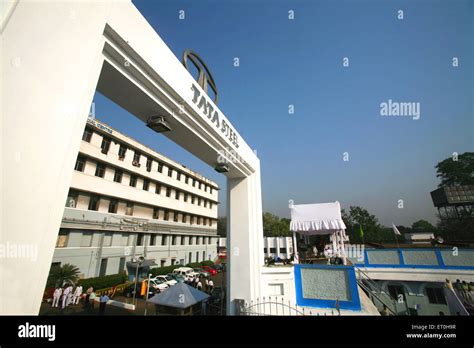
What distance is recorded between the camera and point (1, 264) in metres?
1.21

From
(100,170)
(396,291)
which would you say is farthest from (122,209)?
(396,291)

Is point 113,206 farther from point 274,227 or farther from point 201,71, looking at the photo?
point 274,227

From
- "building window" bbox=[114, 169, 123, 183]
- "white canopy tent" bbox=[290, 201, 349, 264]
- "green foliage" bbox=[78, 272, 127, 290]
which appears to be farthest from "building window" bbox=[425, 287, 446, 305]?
"building window" bbox=[114, 169, 123, 183]

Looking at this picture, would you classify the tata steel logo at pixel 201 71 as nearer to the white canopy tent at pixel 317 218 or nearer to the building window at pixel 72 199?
the white canopy tent at pixel 317 218

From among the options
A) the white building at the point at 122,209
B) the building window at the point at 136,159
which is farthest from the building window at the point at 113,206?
the building window at the point at 136,159

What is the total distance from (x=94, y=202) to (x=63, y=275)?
189 inches

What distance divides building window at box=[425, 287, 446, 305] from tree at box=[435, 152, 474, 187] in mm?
25607

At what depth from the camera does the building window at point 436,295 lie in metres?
9.01

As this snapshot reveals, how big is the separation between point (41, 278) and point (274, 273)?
5980 mm

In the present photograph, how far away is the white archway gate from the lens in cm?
132

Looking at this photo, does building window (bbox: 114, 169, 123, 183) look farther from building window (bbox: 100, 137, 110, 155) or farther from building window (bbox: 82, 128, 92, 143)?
building window (bbox: 82, 128, 92, 143)

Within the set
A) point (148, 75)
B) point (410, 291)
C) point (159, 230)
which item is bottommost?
point (410, 291)
